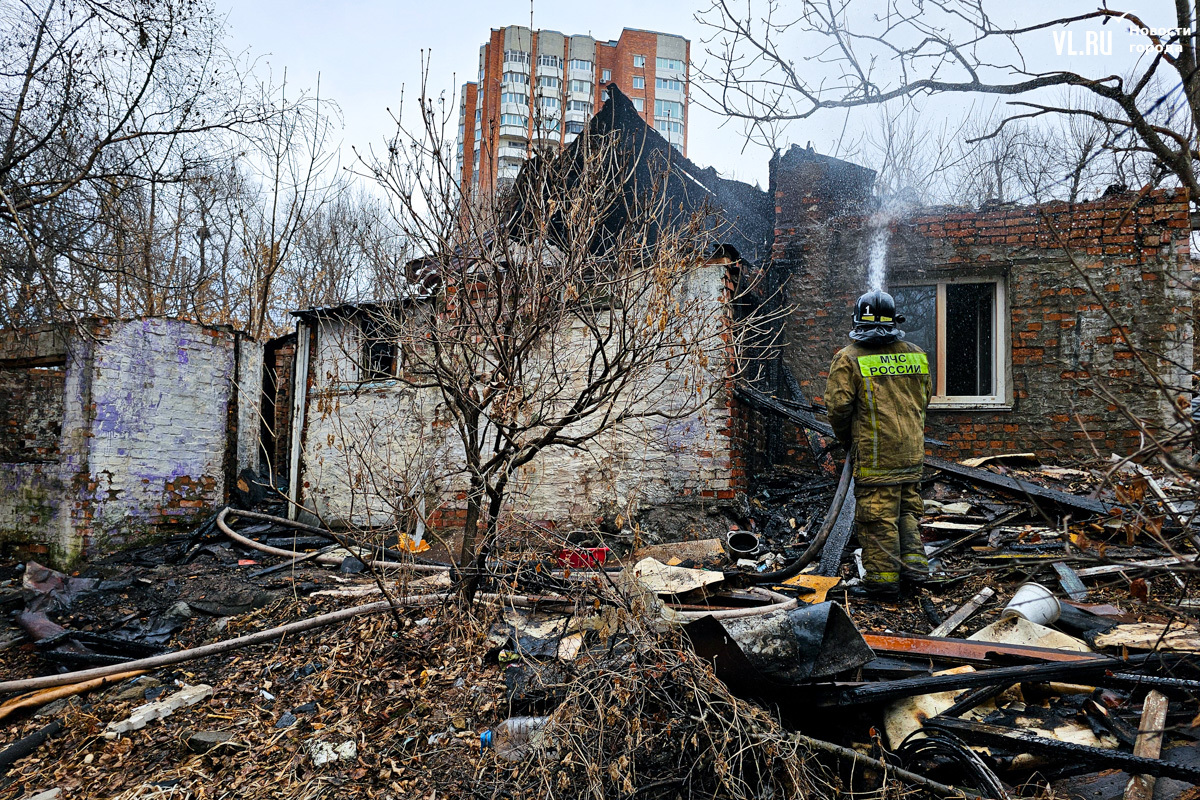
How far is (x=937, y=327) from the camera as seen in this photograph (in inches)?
303

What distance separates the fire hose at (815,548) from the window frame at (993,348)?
2.96 meters

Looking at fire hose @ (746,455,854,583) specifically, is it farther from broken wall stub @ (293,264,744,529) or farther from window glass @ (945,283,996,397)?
window glass @ (945,283,996,397)

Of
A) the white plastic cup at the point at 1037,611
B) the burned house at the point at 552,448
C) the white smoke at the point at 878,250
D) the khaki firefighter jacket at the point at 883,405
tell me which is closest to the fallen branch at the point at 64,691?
the burned house at the point at 552,448

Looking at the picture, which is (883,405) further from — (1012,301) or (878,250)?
(1012,301)

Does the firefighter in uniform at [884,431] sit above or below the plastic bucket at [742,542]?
above

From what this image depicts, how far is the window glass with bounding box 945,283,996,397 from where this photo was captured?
7547mm

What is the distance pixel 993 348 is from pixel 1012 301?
554 millimetres

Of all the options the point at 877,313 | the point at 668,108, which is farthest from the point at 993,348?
the point at 668,108

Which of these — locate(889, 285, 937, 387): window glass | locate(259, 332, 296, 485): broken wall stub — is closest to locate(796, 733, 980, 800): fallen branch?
locate(889, 285, 937, 387): window glass

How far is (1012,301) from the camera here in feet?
23.9

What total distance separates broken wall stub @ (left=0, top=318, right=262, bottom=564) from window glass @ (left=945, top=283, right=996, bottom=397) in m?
8.52

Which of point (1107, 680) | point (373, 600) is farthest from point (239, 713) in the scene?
point (1107, 680)

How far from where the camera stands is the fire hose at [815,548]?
16.1ft

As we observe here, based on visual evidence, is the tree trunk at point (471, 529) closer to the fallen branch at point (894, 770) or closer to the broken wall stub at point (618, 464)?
the broken wall stub at point (618, 464)
